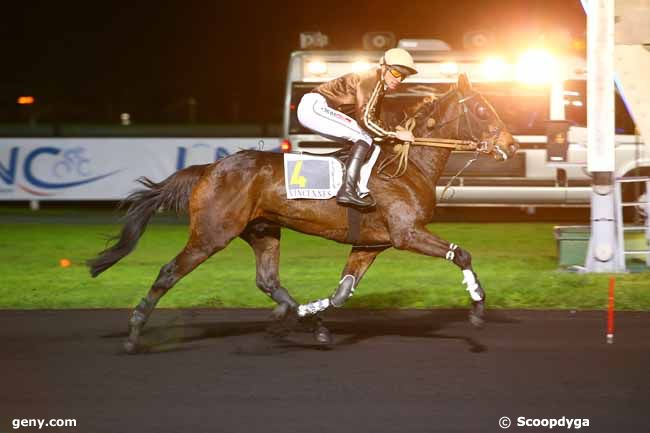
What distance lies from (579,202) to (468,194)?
2.08 metres

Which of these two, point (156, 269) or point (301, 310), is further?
point (156, 269)

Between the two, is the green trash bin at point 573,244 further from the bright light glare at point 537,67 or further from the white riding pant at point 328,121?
the bright light glare at point 537,67

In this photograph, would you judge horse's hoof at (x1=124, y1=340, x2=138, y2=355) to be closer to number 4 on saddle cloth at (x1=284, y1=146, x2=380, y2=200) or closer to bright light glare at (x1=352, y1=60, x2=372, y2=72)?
number 4 on saddle cloth at (x1=284, y1=146, x2=380, y2=200)

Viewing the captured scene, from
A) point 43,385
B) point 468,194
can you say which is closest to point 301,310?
point 43,385

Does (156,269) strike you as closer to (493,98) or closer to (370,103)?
(370,103)

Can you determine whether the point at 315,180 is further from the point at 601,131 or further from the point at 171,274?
the point at 601,131

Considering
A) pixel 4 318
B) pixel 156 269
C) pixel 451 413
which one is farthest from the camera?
pixel 156 269

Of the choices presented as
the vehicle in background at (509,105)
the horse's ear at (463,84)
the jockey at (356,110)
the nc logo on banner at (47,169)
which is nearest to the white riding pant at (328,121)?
the jockey at (356,110)

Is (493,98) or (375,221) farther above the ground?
(493,98)

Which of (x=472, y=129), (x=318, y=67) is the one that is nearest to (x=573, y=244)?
(x=472, y=129)

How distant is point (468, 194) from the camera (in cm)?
2114

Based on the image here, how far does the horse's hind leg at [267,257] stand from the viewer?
982 cm

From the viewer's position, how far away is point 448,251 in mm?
9062

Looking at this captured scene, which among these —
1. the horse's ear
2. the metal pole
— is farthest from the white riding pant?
the metal pole
